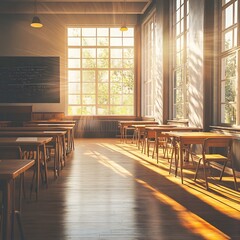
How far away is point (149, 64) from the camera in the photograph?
1246cm

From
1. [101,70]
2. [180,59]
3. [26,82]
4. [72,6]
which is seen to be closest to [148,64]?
[101,70]

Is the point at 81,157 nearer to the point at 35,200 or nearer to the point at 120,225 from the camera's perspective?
the point at 35,200

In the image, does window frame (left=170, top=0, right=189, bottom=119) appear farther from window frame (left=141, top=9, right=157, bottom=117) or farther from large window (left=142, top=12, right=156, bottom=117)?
large window (left=142, top=12, right=156, bottom=117)

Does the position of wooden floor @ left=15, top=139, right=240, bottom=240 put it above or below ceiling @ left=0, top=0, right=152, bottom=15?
below

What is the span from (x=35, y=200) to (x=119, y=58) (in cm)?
1062

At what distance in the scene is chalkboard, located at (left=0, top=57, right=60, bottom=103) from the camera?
44.4ft

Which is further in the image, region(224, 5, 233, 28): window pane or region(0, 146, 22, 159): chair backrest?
region(224, 5, 233, 28): window pane

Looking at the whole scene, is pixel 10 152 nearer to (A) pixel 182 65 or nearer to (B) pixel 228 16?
(B) pixel 228 16

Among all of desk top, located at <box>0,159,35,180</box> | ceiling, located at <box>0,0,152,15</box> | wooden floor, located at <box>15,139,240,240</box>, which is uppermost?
ceiling, located at <box>0,0,152,15</box>

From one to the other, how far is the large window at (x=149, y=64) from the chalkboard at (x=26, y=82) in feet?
11.1

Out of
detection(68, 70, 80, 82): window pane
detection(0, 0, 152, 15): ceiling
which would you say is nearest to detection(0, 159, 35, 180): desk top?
detection(0, 0, 152, 15): ceiling

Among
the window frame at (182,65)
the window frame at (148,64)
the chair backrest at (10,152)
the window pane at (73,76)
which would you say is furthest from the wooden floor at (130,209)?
the window pane at (73,76)

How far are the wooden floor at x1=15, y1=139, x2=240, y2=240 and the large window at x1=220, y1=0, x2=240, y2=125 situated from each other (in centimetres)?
128

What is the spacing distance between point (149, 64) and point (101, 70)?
2.22 meters
